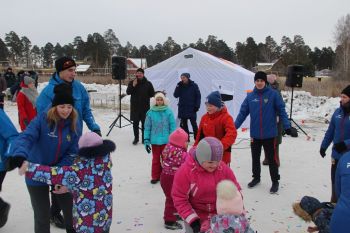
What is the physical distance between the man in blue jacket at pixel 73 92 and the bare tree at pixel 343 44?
34.0 m

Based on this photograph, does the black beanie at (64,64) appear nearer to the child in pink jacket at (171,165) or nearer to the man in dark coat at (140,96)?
the child in pink jacket at (171,165)

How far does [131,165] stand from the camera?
6.93 metres

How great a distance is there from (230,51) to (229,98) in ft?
163

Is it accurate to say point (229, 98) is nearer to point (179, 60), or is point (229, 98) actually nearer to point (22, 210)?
point (179, 60)

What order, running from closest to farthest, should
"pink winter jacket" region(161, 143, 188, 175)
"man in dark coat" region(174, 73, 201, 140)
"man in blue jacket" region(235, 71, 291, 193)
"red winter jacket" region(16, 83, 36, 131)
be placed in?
"pink winter jacket" region(161, 143, 188, 175) < "man in blue jacket" region(235, 71, 291, 193) < "red winter jacket" region(16, 83, 36, 131) < "man in dark coat" region(174, 73, 201, 140)

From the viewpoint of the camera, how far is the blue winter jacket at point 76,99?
3.62 m

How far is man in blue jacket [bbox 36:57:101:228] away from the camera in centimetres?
363

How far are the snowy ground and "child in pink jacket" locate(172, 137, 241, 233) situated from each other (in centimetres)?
143

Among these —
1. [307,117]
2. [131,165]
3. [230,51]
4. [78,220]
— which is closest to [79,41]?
[230,51]

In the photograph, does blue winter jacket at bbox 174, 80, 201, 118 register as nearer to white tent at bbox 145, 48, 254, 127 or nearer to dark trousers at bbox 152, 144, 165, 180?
white tent at bbox 145, 48, 254, 127

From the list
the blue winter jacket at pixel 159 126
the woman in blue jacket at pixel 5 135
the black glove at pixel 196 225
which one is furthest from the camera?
the blue winter jacket at pixel 159 126

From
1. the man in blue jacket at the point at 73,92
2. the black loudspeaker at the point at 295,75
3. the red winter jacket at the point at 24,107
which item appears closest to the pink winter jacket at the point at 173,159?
the man in blue jacket at the point at 73,92

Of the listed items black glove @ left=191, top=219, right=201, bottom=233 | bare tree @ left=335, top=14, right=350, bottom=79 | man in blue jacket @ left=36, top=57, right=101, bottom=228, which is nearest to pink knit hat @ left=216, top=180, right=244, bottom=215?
black glove @ left=191, top=219, right=201, bottom=233

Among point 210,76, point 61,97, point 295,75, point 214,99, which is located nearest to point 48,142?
point 61,97
